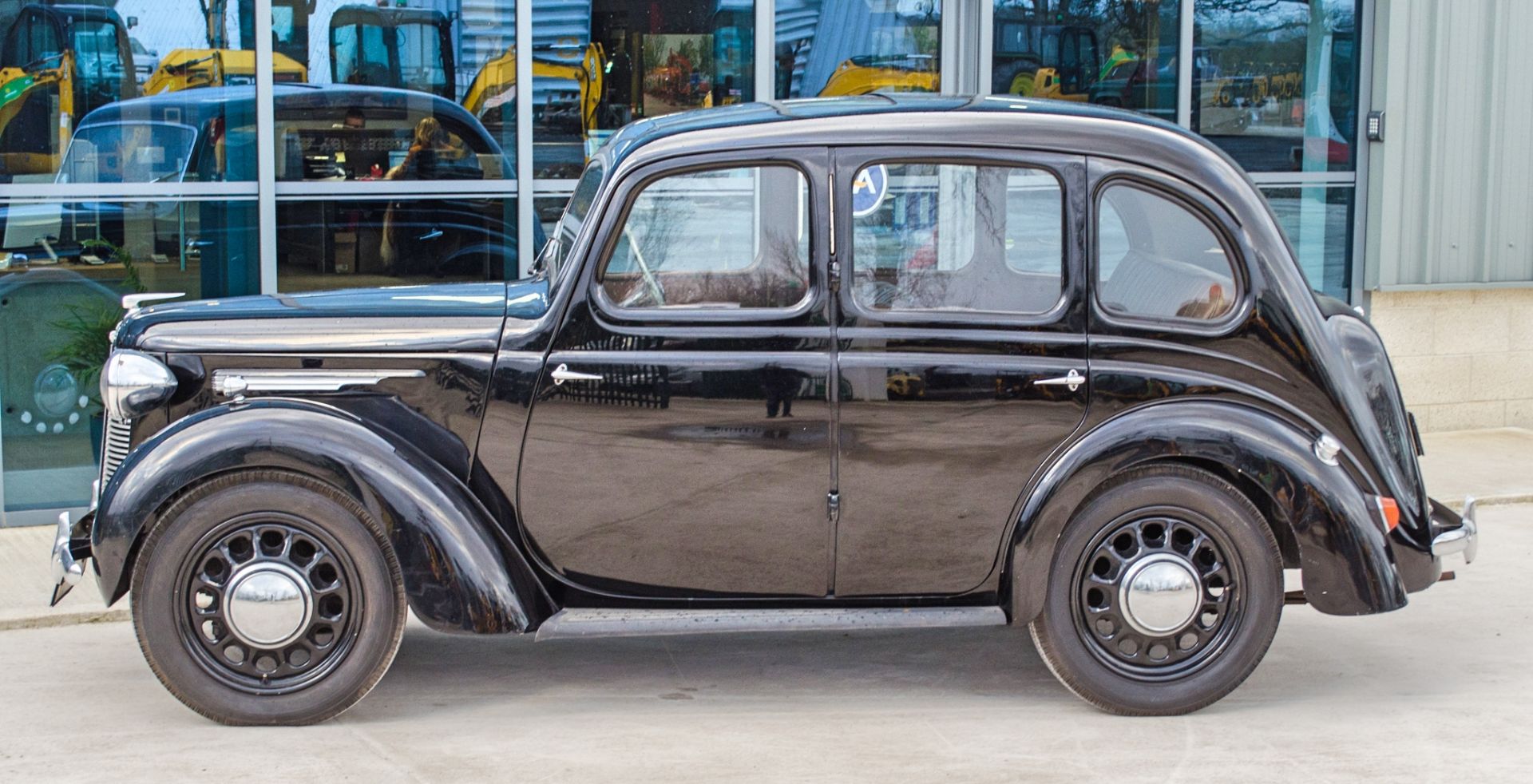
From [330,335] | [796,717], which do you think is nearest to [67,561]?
[330,335]

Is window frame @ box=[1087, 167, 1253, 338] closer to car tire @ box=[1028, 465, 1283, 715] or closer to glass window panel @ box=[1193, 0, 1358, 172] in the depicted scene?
car tire @ box=[1028, 465, 1283, 715]

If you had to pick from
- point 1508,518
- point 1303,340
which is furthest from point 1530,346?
point 1303,340

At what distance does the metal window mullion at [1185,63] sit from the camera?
9898 mm

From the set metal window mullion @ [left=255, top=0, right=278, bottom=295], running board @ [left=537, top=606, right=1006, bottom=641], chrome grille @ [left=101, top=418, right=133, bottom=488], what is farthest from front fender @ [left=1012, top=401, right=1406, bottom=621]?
metal window mullion @ [left=255, top=0, right=278, bottom=295]

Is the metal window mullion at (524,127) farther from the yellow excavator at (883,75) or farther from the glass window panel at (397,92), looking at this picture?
the yellow excavator at (883,75)

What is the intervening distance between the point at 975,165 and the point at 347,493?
2.16 metres

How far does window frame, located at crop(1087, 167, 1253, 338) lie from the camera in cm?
507

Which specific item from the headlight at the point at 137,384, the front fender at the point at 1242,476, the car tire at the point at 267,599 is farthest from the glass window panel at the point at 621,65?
the front fender at the point at 1242,476

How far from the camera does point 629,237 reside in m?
5.04

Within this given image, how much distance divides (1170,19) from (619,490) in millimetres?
6302

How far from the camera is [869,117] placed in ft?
16.7

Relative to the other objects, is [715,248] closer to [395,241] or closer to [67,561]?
[67,561]

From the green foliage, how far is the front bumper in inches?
120

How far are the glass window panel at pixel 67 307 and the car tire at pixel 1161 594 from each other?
5.05 m
